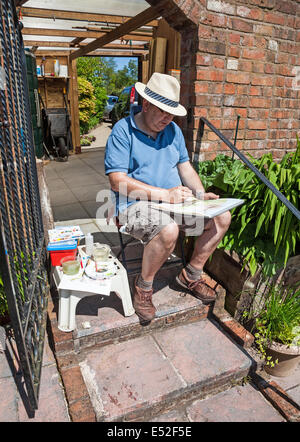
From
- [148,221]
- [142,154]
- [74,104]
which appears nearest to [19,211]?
[148,221]

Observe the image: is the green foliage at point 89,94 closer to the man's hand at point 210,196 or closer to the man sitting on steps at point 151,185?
the man sitting on steps at point 151,185

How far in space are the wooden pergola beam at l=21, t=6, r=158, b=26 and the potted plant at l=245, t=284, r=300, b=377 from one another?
4588 millimetres

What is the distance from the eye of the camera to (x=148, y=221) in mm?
2104

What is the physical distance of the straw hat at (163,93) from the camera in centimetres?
213

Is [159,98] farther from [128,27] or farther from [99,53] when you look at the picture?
[99,53]

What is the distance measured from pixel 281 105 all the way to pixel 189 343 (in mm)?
2569

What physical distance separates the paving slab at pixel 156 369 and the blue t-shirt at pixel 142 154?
3.36ft

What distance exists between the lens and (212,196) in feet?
7.86

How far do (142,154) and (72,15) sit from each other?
4.09 metres

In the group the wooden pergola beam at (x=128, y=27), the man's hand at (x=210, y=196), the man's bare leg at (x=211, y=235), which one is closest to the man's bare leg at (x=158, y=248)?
the man's bare leg at (x=211, y=235)

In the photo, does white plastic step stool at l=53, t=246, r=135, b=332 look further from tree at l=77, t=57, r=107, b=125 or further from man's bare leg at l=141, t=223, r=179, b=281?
tree at l=77, t=57, r=107, b=125

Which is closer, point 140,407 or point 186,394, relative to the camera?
point 140,407
